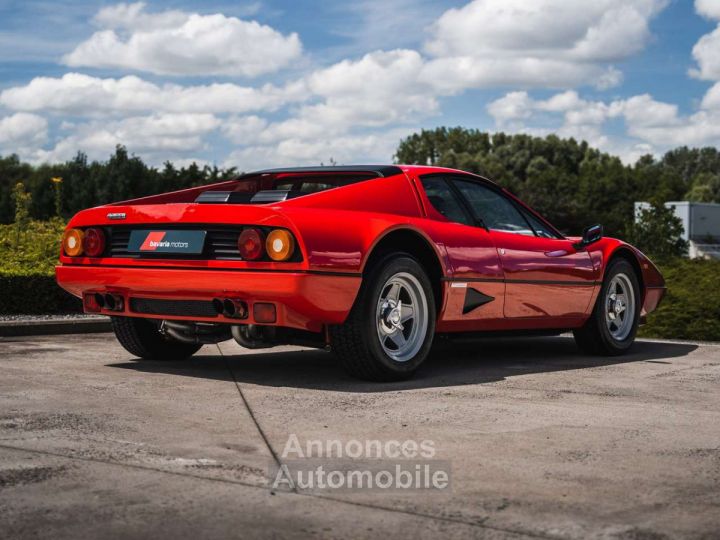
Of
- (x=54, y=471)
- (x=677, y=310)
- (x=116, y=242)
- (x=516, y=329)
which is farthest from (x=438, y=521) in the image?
(x=677, y=310)

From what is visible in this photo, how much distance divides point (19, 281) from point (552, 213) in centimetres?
4960

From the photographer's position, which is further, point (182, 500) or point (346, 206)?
point (346, 206)

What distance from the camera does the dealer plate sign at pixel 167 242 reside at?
598 cm

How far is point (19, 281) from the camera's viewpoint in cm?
1098

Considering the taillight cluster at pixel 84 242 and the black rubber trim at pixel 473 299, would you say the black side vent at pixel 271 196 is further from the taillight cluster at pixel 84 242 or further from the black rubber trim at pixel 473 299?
the black rubber trim at pixel 473 299

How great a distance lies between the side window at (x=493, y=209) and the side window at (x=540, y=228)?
0.07 meters

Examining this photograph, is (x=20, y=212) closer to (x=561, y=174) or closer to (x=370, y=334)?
(x=370, y=334)

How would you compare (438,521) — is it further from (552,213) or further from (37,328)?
(552,213)

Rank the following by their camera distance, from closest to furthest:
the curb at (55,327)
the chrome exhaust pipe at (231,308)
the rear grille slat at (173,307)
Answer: the chrome exhaust pipe at (231,308)
the rear grille slat at (173,307)
the curb at (55,327)

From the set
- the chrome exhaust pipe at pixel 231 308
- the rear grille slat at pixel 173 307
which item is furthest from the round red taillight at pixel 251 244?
the rear grille slat at pixel 173 307

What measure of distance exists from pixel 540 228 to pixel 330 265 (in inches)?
105

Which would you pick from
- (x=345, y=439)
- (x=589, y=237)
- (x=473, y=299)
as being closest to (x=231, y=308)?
(x=345, y=439)

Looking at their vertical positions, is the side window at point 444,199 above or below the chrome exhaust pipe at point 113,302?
above

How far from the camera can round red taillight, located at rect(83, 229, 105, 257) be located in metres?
6.52
